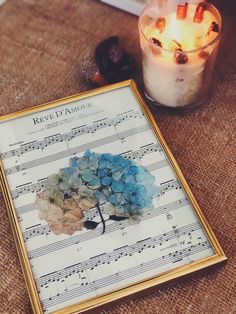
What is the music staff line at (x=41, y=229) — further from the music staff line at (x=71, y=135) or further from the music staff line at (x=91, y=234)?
the music staff line at (x=71, y=135)

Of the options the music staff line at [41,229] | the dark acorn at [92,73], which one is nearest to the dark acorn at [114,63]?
the dark acorn at [92,73]

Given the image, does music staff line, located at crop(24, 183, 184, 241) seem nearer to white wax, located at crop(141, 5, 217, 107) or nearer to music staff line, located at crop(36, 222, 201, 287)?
music staff line, located at crop(36, 222, 201, 287)

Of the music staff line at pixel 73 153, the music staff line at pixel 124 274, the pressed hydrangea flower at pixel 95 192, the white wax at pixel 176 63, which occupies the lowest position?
the music staff line at pixel 124 274

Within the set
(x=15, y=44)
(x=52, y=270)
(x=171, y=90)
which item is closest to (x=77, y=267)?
(x=52, y=270)

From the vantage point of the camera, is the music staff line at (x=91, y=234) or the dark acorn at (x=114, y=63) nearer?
the music staff line at (x=91, y=234)

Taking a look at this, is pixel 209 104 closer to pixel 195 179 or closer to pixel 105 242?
pixel 195 179

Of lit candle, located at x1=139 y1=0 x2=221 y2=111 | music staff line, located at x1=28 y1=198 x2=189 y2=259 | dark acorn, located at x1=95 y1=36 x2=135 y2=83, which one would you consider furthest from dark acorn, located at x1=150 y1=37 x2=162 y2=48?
music staff line, located at x1=28 y1=198 x2=189 y2=259

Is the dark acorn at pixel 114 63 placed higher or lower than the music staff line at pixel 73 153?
higher
